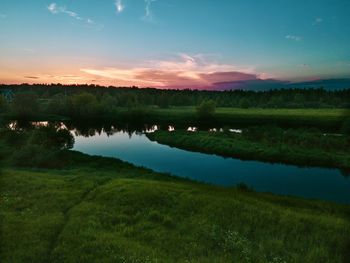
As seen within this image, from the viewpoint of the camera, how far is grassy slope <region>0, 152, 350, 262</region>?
586 inches

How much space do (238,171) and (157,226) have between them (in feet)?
104

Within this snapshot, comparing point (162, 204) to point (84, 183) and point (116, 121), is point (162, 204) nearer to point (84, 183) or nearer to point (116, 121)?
point (84, 183)

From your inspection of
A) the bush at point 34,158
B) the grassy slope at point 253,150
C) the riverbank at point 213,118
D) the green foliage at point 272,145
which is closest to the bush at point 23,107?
the riverbank at point 213,118

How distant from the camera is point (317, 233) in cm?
1795

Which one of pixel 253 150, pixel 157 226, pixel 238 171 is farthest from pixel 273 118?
pixel 157 226

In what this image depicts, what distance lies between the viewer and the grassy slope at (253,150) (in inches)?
2057

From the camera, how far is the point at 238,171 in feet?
158

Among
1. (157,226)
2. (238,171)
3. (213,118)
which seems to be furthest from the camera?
(213,118)

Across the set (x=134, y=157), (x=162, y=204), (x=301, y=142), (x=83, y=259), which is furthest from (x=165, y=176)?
(x=301, y=142)

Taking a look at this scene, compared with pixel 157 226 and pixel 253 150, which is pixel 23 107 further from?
pixel 157 226

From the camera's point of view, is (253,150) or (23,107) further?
(23,107)

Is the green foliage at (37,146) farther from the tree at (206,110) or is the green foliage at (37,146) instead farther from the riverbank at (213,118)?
the tree at (206,110)

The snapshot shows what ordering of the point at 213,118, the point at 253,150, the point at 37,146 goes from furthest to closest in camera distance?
the point at 213,118
the point at 253,150
the point at 37,146

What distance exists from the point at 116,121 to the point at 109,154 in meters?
64.3
